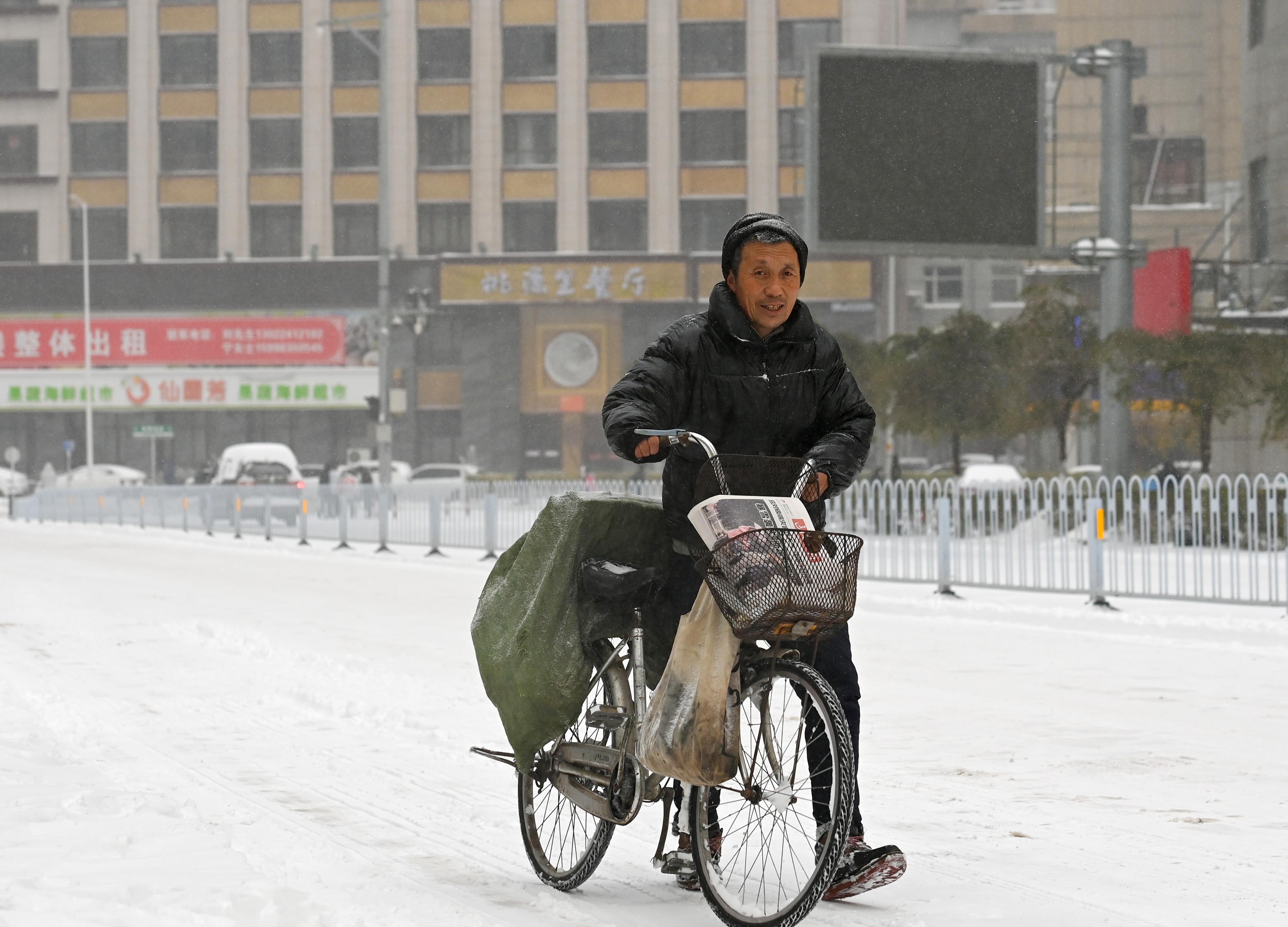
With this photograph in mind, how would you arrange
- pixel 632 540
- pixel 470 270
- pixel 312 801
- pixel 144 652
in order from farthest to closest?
1. pixel 470 270
2. pixel 144 652
3. pixel 312 801
4. pixel 632 540

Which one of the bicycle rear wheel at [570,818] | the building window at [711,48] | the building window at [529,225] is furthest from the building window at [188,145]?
the bicycle rear wheel at [570,818]

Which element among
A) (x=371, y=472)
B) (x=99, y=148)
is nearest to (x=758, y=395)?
(x=371, y=472)

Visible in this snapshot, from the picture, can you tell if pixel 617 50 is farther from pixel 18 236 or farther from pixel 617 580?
pixel 617 580

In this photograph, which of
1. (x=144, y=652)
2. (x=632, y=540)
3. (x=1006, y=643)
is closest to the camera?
(x=632, y=540)

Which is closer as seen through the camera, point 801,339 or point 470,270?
point 801,339

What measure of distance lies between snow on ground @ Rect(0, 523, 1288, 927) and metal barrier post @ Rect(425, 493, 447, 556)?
38.0 feet

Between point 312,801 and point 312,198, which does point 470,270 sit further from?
point 312,801

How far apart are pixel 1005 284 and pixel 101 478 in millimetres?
36741

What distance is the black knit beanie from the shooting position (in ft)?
16.2

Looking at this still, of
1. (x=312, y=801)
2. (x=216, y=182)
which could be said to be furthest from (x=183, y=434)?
(x=312, y=801)

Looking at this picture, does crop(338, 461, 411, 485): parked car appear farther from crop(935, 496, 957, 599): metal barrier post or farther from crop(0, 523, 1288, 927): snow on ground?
crop(0, 523, 1288, 927): snow on ground

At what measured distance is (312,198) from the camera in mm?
62625

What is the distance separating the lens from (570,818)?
545 centimetres

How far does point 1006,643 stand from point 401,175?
166ft
